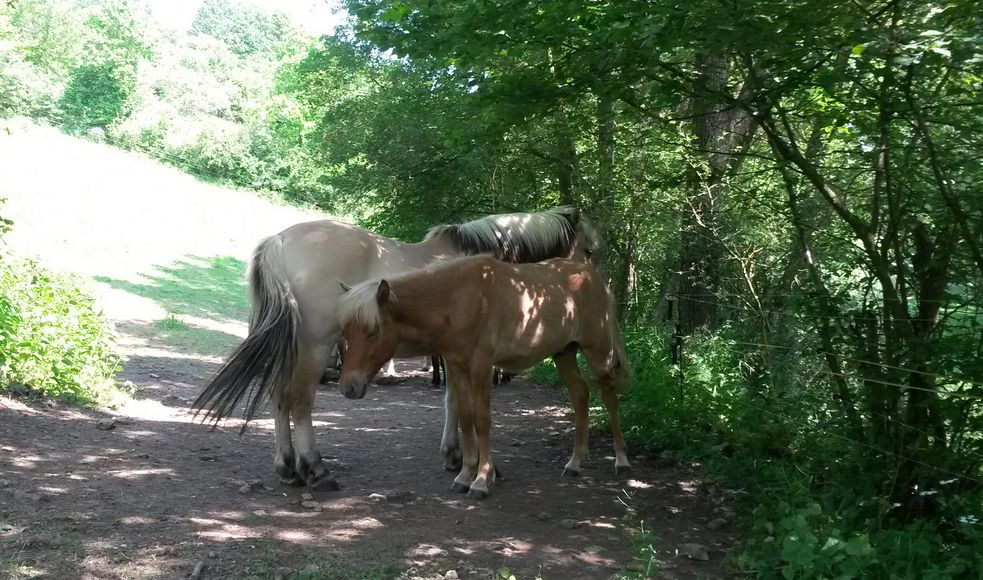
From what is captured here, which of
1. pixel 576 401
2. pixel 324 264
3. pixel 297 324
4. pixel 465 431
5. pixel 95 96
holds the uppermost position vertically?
pixel 95 96

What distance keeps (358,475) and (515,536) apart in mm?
1909

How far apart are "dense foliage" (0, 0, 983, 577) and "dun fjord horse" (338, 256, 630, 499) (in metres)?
1.02

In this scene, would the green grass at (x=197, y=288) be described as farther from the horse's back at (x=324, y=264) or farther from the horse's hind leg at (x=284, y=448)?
the horse's back at (x=324, y=264)

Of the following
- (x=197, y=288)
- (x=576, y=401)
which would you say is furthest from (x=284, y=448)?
(x=197, y=288)

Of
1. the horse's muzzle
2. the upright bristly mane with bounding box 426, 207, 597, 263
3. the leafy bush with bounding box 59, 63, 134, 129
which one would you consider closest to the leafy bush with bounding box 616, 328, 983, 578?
the upright bristly mane with bounding box 426, 207, 597, 263

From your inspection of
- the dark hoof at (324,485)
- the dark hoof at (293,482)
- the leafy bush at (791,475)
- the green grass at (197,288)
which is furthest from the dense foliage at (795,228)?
the green grass at (197,288)

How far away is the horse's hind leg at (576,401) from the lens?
21.7 feet

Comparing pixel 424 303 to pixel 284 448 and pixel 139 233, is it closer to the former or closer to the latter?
pixel 284 448

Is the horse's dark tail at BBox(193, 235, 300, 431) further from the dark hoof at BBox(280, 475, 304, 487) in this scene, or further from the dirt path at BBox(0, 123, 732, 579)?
the dirt path at BBox(0, 123, 732, 579)

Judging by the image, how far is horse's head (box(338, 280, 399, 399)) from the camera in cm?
548

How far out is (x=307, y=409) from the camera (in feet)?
19.9

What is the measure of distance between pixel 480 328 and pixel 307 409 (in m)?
1.43

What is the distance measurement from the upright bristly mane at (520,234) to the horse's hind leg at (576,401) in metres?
1.02

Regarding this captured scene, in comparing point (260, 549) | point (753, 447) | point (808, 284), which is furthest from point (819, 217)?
point (260, 549)
